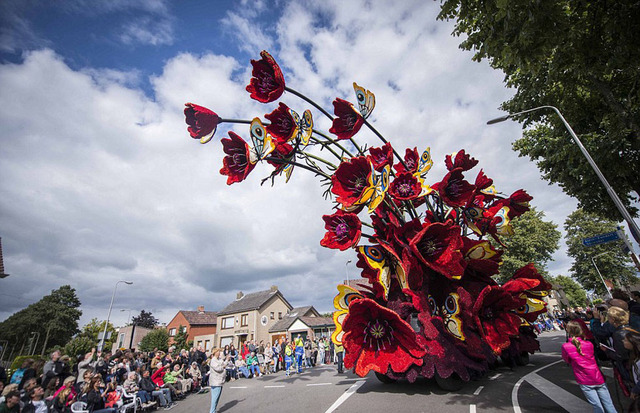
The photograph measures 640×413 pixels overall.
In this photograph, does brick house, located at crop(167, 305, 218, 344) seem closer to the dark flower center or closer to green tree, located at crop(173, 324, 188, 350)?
green tree, located at crop(173, 324, 188, 350)

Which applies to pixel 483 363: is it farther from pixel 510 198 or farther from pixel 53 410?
pixel 53 410

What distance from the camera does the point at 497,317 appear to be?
797 centimetres

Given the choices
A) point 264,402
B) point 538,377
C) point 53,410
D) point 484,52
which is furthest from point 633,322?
point 53,410

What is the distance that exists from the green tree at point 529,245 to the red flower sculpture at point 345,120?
84.3 ft

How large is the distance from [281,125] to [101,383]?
9.02 meters

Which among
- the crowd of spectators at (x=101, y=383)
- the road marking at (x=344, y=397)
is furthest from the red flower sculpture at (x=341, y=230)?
the crowd of spectators at (x=101, y=383)

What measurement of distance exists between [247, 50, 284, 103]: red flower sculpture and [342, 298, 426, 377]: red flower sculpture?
601cm

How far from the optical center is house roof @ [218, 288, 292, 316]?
137ft

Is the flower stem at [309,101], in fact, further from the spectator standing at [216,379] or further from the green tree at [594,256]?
the green tree at [594,256]

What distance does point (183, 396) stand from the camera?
11.4 m

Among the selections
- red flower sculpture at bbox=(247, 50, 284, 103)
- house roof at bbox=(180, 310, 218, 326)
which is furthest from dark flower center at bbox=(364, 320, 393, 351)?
house roof at bbox=(180, 310, 218, 326)

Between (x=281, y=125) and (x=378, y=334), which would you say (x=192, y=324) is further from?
(x=281, y=125)

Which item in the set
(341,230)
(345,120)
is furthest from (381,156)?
(341,230)

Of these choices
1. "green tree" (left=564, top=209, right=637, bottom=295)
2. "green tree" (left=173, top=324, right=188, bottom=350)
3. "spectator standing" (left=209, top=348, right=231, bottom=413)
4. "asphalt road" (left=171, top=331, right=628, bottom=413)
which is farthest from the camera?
"green tree" (left=173, top=324, right=188, bottom=350)
